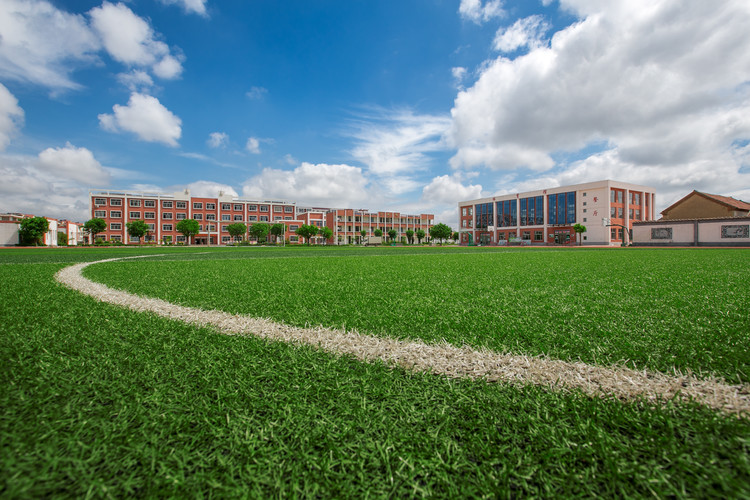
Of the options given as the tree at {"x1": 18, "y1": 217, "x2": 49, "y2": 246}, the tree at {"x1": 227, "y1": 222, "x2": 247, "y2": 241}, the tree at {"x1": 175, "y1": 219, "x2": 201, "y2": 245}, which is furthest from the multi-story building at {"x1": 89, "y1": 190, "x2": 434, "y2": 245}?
the tree at {"x1": 18, "y1": 217, "x2": 49, "y2": 246}

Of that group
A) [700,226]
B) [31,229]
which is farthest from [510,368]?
[31,229]

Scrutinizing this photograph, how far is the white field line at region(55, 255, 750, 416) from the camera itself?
1.30m

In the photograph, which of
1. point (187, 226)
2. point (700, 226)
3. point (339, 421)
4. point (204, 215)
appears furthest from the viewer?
point (204, 215)

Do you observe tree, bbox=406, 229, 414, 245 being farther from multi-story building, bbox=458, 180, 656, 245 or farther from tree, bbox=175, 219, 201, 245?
tree, bbox=175, 219, 201, 245

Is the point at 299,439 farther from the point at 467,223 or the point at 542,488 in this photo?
the point at 467,223

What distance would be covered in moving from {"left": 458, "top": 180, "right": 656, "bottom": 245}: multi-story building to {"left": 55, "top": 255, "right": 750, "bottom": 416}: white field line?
156ft

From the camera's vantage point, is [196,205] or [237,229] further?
[196,205]

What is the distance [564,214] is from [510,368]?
54.4 m

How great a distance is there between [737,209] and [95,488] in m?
48.9

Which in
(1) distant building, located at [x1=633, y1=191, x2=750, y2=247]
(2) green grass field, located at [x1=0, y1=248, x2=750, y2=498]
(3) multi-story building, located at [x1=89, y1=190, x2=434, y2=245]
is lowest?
(2) green grass field, located at [x1=0, y1=248, x2=750, y2=498]

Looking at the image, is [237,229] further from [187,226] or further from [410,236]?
[410,236]

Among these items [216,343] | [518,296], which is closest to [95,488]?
[216,343]

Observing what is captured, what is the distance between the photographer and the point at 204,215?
62.7 metres

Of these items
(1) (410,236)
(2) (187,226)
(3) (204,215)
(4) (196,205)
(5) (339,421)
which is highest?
(4) (196,205)
